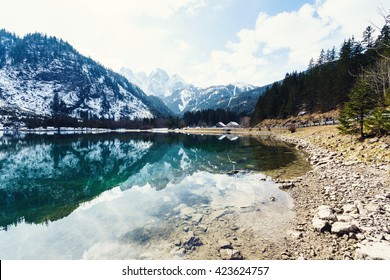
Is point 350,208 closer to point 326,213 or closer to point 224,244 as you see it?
point 326,213

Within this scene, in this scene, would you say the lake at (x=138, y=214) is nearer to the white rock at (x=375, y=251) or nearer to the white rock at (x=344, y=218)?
the white rock at (x=344, y=218)

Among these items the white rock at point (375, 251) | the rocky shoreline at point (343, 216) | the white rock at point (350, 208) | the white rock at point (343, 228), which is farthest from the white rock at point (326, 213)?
the white rock at point (375, 251)

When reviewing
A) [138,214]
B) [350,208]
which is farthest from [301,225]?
[138,214]

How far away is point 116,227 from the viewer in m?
12.8

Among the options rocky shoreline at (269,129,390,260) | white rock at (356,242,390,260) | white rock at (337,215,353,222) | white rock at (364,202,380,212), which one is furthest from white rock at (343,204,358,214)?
white rock at (356,242,390,260)

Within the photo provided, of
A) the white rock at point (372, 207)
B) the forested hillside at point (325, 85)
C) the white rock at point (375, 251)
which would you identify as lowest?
the white rock at point (375, 251)

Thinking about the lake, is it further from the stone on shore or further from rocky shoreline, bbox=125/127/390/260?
the stone on shore

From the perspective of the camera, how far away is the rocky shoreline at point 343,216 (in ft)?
26.3

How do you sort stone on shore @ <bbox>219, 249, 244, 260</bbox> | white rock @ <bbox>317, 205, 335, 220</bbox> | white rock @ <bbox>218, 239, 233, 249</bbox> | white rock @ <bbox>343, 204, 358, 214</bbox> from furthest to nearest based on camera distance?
white rock @ <bbox>343, 204, 358, 214</bbox>
white rock @ <bbox>317, 205, 335, 220</bbox>
white rock @ <bbox>218, 239, 233, 249</bbox>
stone on shore @ <bbox>219, 249, 244, 260</bbox>

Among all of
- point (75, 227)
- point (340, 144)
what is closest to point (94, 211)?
point (75, 227)

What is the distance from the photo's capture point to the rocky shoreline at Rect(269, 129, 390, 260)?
802 centimetres

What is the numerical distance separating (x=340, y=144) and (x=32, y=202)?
3854 centimetres

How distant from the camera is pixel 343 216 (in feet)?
34.0

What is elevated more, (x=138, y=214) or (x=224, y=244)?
(x=224, y=244)
